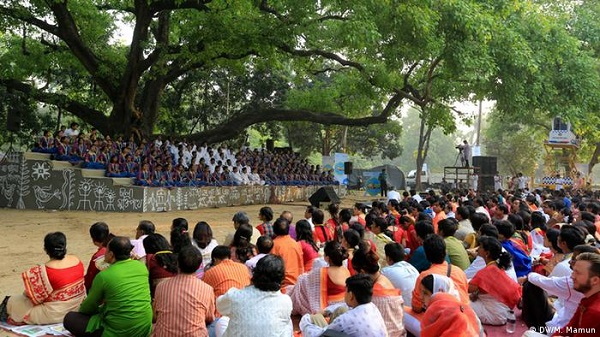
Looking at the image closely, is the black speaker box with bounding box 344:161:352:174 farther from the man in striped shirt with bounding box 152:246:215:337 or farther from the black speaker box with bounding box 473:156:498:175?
the man in striped shirt with bounding box 152:246:215:337

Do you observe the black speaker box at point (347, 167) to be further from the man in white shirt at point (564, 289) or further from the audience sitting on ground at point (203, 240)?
the man in white shirt at point (564, 289)

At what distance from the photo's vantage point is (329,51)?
58.5 feet

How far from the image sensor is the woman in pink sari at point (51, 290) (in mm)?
4434

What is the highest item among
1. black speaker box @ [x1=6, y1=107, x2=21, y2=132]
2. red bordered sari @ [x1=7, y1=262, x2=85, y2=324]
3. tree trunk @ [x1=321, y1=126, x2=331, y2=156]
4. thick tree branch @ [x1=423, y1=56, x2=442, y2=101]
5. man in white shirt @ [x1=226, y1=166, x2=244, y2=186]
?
thick tree branch @ [x1=423, y1=56, x2=442, y2=101]

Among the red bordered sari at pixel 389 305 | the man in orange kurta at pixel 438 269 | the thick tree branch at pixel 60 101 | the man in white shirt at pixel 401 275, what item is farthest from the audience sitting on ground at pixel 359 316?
the thick tree branch at pixel 60 101

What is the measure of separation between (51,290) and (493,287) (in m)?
3.98

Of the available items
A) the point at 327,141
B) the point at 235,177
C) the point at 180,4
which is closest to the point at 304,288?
the point at 180,4

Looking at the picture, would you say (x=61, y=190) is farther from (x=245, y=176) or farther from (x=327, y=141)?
(x=327, y=141)

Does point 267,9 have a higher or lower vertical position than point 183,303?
higher

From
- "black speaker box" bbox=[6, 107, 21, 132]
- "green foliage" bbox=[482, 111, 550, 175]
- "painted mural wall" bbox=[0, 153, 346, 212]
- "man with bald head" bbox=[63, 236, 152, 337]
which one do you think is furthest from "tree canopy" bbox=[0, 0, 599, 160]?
"green foliage" bbox=[482, 111, 550, 175]

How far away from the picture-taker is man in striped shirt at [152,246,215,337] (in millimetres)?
3773

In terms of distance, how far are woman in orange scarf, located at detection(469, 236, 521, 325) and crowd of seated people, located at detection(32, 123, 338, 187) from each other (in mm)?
11630

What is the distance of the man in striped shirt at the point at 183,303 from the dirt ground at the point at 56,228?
11.4 ft

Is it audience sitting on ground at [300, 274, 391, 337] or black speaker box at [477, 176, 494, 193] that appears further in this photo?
black speaker box at [477, 176, 494, 193]
